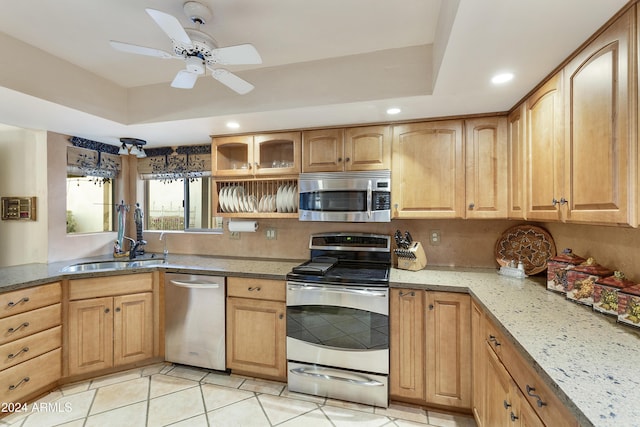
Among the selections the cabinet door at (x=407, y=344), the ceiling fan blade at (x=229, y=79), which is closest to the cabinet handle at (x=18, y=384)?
the ceiling fan blade at (x=229, y=79)

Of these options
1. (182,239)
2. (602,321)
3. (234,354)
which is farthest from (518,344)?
(182,239)

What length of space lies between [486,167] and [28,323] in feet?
11.4

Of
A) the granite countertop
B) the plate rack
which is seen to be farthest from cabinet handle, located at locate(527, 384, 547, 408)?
the plate rack

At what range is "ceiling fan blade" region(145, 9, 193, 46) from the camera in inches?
44.7

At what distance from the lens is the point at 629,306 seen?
123cm

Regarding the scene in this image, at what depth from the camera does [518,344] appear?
1110mm

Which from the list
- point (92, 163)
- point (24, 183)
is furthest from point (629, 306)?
point (24, 183)

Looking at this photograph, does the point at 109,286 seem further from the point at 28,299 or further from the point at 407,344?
the point at 407,344

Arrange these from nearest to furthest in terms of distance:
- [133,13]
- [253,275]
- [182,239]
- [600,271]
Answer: [600,271], [133,13], [253,275], [182,239]

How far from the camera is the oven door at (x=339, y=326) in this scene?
205cm

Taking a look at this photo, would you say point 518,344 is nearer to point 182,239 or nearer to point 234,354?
A: point 234,354

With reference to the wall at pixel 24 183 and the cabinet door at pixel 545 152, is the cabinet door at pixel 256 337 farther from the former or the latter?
the wall at pixel 24 183

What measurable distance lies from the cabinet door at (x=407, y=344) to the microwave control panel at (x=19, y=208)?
3312 mm

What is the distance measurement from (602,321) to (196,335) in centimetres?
265
